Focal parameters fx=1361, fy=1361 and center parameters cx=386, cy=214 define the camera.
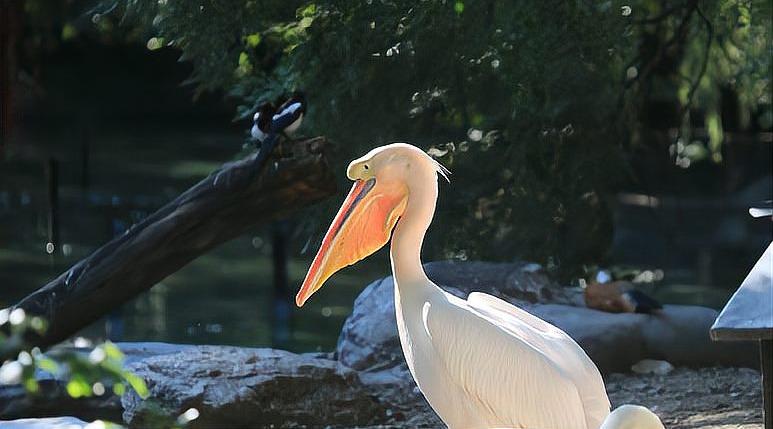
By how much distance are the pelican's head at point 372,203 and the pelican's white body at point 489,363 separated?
0.17m

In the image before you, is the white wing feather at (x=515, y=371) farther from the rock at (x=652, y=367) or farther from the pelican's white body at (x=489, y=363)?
the rock at (x=652, y=367)

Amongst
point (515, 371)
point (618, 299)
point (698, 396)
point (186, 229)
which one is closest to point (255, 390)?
point (186, 229)

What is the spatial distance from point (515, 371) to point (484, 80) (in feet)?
13.3

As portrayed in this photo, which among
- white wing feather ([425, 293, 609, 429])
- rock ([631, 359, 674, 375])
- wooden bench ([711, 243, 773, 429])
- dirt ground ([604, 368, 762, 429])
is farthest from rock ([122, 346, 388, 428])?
wooden bench ([711, 243, 773, 429])

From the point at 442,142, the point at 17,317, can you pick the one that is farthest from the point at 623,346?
the point at 17,317

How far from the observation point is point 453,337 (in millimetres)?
4539

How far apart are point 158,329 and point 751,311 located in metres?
6.63

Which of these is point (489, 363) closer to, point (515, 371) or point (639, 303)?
point (515, 371)

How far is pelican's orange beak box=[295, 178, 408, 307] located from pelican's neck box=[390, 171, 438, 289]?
0.05 metres

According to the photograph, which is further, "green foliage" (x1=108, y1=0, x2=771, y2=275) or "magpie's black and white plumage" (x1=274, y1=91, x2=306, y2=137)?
"green foliage" (x1=108, y1=0, x2=771, y2=275)

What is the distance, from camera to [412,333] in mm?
4664

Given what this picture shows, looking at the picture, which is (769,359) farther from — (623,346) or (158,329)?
(158,329)

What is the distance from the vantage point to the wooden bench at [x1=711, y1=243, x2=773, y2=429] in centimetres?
403

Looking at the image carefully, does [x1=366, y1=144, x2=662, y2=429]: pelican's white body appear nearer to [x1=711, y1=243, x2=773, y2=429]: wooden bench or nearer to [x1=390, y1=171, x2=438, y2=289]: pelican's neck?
[x1=390, y1=171, x2=438, y2=289]: pelican's neck
